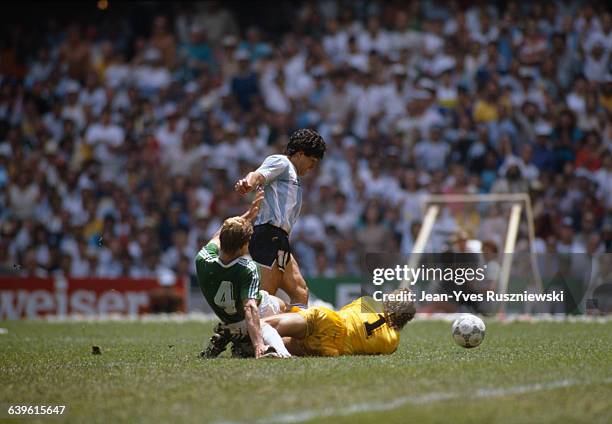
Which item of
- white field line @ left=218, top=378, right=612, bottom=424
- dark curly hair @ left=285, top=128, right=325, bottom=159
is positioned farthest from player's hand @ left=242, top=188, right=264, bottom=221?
white field line @ left=218, top=378, right=612, bottom=424

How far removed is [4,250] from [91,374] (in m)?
13.3

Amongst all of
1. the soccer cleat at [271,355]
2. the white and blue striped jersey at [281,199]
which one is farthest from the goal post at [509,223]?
the soccer cleat at [271,355]

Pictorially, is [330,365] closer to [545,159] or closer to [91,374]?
[91,374]

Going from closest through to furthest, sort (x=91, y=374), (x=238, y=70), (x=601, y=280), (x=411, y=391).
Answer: (x=411, y=391) → (x=91, y=374) → (x=601, y=280) → (x=238, y=70)

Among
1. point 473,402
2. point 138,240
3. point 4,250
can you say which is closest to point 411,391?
point 473,402

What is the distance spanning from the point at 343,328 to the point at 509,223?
8056 mm

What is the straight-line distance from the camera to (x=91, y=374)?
8.05 metres

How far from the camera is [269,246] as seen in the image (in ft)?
32.4

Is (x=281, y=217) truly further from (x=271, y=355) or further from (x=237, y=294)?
(x=271, y=355)

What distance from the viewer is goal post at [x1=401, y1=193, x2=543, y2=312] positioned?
52.4 feet

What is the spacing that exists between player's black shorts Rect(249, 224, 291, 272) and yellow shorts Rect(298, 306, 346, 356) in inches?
33.0

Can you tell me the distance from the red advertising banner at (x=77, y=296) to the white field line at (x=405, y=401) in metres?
12.5

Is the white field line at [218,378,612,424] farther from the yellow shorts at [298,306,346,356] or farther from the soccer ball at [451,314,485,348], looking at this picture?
the soccer ball at [451,314,485,348]

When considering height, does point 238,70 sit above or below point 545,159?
above
